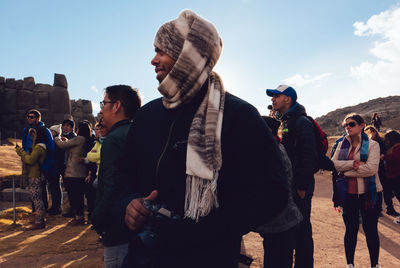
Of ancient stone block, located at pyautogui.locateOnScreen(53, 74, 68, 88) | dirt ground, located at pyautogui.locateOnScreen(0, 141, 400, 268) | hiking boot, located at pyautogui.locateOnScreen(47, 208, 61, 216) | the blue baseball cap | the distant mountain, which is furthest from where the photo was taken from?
the distant mountain

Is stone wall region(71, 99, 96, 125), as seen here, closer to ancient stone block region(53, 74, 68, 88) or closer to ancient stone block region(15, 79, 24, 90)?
ancient stone block region(53, 74, 68, 88)

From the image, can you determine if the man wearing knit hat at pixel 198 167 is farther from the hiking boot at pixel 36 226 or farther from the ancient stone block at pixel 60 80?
the ancient stone block at pixel 60 80

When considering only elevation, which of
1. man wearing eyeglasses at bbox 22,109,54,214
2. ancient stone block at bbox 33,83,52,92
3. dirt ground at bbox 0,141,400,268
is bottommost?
dirt ground at bbox 0,141,400,268

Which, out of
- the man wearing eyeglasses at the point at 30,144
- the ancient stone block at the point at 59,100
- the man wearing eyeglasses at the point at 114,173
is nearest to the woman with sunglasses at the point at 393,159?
the man wearing eyeglasses at the point at 114,173

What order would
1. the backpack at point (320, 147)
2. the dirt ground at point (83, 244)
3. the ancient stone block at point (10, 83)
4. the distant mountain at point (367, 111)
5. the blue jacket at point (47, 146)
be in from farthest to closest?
the distant mountain at point (367, 111)
the ancient stone block at point (10, 83)
the blue jacket at point (47, 146)
the dirt ground at point (83, 244)
the backpack at point (320, 147)

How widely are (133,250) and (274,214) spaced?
23.1 inches

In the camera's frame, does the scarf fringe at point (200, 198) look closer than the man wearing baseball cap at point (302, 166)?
Yes

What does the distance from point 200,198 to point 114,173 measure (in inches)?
28.7

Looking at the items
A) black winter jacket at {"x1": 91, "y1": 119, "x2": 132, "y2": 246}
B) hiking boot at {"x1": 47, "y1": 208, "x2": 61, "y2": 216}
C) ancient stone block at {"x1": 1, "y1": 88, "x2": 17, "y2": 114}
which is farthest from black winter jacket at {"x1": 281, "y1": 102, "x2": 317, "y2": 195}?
ancient stone block at {"x1": 1, "y1": 88, "x2": 17, "y2": 114}

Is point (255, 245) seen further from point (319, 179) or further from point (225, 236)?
point (319, 179)

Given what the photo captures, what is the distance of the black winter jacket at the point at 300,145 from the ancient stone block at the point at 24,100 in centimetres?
1733

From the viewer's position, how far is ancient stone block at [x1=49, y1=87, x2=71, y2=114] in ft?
56.5

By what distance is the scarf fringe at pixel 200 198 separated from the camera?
119cm

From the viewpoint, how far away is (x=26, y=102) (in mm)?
17156
